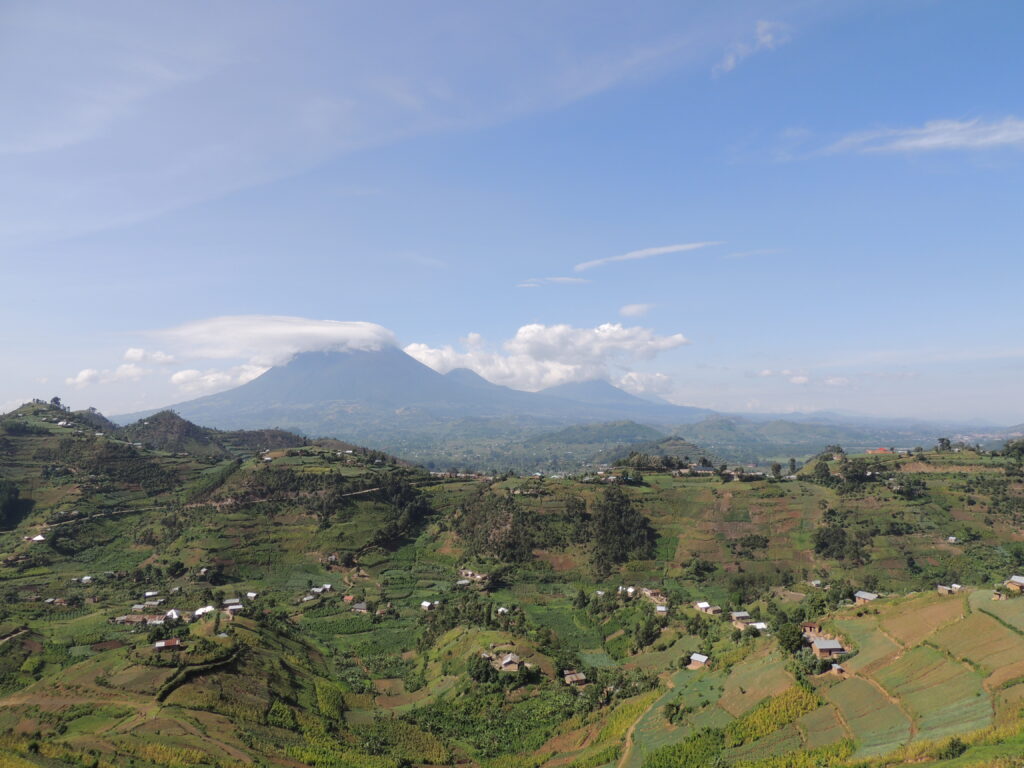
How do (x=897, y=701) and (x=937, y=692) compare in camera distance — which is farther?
(x=897, y=701)

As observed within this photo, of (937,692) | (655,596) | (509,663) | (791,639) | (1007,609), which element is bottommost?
(655,596)

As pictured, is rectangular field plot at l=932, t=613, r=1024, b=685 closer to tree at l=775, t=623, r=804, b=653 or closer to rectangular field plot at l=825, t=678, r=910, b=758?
rectangular field plot at l=825, t=678, r=910, b=758

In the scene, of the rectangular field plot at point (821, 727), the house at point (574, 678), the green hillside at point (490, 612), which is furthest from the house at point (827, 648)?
the house at point (574, 678)

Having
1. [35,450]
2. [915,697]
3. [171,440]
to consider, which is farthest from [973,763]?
[171,440]

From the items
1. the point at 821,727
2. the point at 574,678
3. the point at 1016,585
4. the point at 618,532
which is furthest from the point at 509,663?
the point at 1016,585

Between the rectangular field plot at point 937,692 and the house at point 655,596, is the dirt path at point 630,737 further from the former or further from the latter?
the house at point 655,596

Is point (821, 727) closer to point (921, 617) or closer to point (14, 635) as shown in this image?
point (921, 617)
